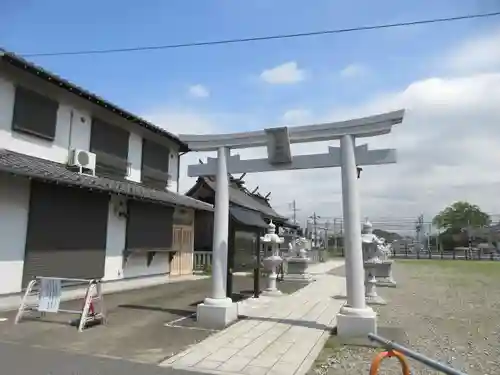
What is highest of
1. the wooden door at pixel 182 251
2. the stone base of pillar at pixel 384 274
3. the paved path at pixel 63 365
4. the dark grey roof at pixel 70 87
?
the dark grey roof at pixel 70 87

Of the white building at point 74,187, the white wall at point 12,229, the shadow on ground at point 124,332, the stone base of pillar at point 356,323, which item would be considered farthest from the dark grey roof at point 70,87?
the stone base of pillar at point 356,323

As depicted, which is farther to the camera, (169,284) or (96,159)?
(169,284)

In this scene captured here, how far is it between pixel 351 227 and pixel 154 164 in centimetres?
999

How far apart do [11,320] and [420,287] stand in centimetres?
1321

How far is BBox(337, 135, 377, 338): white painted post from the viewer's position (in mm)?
6500

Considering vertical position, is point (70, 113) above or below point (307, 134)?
above

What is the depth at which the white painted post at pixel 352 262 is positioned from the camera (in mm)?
6500

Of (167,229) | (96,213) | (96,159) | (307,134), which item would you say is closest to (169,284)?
(167,229)

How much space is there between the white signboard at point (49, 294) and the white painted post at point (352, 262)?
16.9ft

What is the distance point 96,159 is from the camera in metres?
11.9

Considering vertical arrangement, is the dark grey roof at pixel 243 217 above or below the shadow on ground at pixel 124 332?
above

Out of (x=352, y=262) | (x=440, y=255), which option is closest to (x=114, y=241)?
(x=352, y=262)

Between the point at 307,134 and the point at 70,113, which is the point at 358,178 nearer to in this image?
the point at 307,134

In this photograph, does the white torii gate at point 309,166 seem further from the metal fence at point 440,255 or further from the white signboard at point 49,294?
the metal fence at point 440,255
